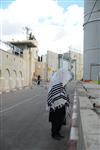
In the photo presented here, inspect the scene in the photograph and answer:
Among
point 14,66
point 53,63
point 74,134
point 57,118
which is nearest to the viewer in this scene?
point 74,134

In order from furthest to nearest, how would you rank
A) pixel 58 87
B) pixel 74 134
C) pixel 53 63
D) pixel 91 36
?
pixel 91 36 → pixel 53 63 → pixel 58 87 → pixel 74 134

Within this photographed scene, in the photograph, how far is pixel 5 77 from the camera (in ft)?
138

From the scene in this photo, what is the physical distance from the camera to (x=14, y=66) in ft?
158

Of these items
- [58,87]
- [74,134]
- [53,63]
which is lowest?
[74,134]

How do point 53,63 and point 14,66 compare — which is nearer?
point 53,63

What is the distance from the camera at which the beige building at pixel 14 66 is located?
40966 millimetres

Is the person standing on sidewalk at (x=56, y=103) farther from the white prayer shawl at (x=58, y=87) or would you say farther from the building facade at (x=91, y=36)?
the building facade at (x=91, y=36)

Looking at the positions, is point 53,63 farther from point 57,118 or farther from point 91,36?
point 91,36

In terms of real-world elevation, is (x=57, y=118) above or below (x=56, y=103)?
below

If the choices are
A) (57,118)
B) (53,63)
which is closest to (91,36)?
(53,63)

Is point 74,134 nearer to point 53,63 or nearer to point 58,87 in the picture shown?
point 58,87

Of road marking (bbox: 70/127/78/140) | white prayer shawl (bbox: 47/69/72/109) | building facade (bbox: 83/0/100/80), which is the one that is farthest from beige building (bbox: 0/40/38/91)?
road marking (bbox: 70/127/78/140)

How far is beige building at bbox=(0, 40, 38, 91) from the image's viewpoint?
40966 millimetres

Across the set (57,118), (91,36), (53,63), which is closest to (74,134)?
(57,118)
